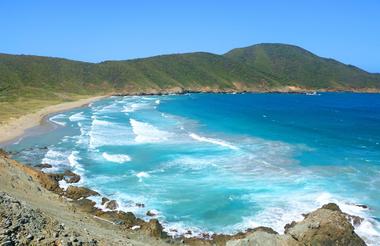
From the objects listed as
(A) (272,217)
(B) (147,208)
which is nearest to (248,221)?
(A) (272,217)

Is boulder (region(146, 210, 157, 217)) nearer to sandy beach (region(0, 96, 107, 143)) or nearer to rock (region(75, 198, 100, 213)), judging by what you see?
rock (region(75, 198, 100, 213))

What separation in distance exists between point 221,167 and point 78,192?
48.2ft

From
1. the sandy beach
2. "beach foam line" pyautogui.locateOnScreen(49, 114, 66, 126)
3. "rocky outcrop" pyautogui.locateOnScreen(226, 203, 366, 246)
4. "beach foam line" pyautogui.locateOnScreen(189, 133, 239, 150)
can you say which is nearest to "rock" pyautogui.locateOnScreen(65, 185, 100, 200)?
"rocky outcrop" pyautogui.locateOnScreen(226, 203, 366, 246)

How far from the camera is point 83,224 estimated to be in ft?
74.0

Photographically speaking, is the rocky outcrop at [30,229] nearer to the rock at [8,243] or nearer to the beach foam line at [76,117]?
the rock at [8,243]

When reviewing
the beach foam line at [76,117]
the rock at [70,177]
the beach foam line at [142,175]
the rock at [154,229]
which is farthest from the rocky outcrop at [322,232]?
the beach foam line at [76,117]

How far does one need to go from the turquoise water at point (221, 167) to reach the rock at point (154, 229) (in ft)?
3.17

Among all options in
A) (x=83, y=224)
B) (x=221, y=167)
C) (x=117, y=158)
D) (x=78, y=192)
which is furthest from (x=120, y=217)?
(x=117, y=158)

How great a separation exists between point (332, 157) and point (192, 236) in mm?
26703

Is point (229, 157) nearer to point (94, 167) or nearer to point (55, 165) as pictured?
point (94, 167)

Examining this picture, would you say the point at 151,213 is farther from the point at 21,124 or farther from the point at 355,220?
the point at 21,124

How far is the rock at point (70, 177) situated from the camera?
36.6 meters

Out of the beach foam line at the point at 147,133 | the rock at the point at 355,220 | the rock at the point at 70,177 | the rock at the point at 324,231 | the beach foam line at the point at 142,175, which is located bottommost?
the rock at the point at 355,220

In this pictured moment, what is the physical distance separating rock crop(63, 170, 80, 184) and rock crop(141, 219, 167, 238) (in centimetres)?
1203
